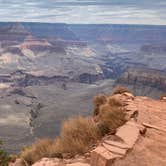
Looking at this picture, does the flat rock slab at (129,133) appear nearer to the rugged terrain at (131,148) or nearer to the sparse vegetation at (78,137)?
the rugged terrain at (131,148)

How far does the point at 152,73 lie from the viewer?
16050 centimetres

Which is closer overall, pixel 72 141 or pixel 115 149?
pixel 115 149

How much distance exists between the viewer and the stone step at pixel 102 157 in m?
9.41

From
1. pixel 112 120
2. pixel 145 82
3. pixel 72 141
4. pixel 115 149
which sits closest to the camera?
pixel 115 149

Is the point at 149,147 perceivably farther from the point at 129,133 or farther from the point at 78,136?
the point at 78,136

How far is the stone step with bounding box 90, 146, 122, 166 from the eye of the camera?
941 centimetres

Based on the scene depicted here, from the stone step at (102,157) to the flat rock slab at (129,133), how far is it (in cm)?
83

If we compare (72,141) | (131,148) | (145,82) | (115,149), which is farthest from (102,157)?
(145,82)

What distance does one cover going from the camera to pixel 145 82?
15725 cm

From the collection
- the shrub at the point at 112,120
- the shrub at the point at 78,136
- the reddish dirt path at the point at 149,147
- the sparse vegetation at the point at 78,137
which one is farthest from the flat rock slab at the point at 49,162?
the shrub at the point at 112,120

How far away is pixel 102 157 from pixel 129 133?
193 cm

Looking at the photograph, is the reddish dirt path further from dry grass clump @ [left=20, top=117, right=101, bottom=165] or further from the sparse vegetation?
dry grass clump @ [left=20, top=117, right=101, bottom=165]

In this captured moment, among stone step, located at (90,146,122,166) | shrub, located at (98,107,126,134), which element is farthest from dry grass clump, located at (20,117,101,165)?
stone step, located at (90,146,122,166)

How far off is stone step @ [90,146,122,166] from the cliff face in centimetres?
13108
